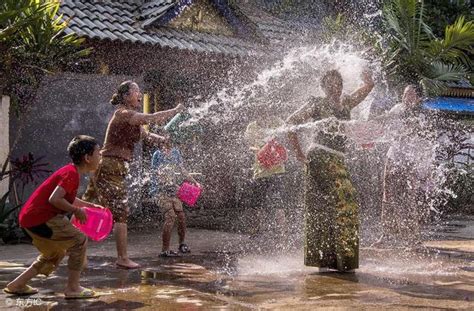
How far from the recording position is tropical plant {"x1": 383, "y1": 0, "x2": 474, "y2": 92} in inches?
564

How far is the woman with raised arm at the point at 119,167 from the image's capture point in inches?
267

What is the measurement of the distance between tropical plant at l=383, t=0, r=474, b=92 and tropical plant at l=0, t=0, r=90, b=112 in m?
7.18

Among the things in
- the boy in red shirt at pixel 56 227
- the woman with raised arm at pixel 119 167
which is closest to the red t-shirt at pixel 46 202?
the boy in red shirt at pixel 56 227

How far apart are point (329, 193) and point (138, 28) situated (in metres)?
6.60

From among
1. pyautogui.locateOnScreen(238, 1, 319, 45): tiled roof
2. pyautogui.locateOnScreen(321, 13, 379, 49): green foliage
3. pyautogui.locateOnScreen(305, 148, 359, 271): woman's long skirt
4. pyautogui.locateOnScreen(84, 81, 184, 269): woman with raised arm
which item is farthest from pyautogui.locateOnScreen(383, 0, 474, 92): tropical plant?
pyautogui.locateOnScreen(84, 81, 184, 269): woman with raised arm

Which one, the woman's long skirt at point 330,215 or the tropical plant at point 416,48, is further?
the tropical plant at point 416,48

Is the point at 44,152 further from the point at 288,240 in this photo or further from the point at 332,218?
the point at 332,218

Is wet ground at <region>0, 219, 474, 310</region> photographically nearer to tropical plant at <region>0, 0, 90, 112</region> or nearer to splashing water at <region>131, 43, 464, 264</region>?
tropical plant at <region>0, 0, 90, 112</region>

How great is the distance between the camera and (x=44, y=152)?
440 inches

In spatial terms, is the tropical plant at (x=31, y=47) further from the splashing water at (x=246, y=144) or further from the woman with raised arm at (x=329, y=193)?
the woman with raised arm at (x=329, y=193)

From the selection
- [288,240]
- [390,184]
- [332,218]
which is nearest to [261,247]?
[288,240]

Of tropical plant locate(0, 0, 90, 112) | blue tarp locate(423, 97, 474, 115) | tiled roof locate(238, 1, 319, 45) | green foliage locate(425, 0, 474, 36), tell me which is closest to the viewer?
tropical plant locate(0, 0, 90, 112)

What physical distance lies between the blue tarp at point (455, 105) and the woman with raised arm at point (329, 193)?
11.0m

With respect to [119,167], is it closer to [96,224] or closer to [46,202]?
[96,224]
